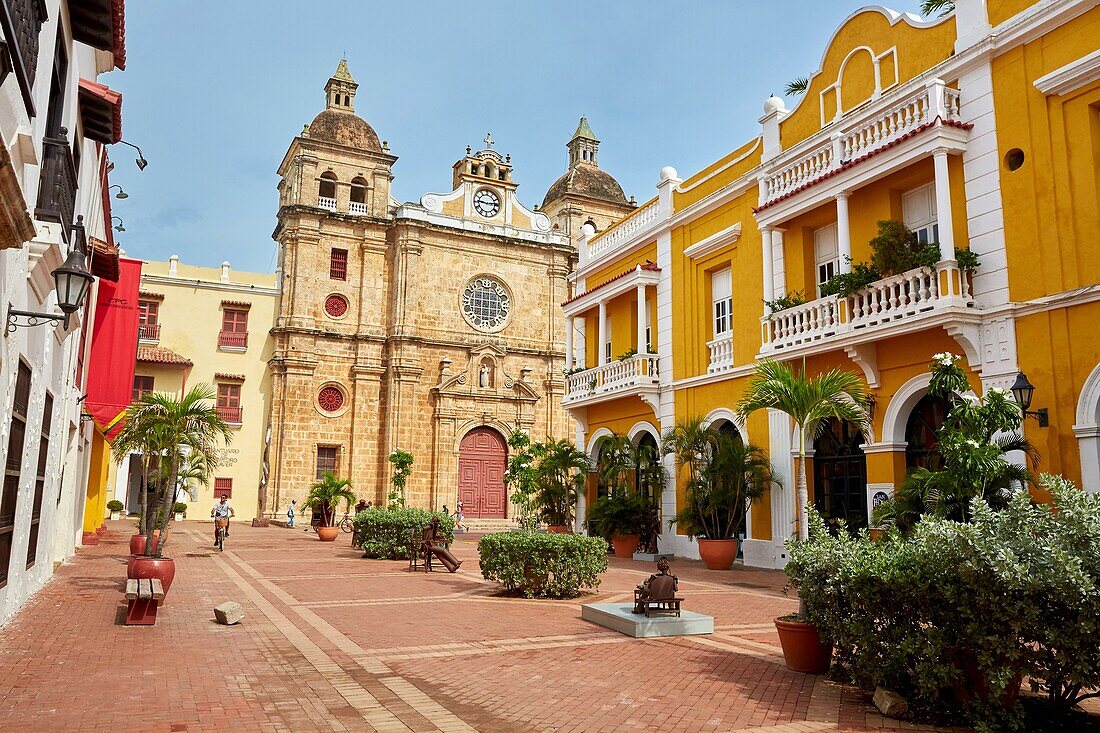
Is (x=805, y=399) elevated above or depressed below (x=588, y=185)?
below

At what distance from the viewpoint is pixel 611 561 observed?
18.7 metres

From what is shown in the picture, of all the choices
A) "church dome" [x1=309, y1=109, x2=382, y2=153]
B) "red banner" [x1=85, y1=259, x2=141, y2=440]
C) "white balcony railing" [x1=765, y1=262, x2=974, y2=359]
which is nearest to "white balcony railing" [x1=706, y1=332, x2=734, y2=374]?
"white balcony railing" [x1=765, y1=262, x2=974, y2=359]

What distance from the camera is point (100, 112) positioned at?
10.6 meters

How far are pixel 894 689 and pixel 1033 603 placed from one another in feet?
4.41

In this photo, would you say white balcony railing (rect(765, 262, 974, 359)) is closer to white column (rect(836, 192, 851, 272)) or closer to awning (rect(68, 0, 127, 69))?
white column (rect(836, 192, 851, 272))

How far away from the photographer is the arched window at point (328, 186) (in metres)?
36.0

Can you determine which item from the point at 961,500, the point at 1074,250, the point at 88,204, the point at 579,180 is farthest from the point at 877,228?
the point at 579,180

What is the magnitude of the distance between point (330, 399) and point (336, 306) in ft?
13.5

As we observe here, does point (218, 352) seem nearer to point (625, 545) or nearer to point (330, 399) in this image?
point (330, 399)

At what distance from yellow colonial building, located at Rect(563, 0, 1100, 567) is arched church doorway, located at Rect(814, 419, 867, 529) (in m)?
0.04

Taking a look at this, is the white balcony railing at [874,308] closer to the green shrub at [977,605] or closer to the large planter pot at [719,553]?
the large planter pot at [719,553]

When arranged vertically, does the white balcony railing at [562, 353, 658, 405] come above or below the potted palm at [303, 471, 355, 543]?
above

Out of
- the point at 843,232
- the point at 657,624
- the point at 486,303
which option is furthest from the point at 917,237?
the point at 486,303

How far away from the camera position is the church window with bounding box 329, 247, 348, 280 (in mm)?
35281
